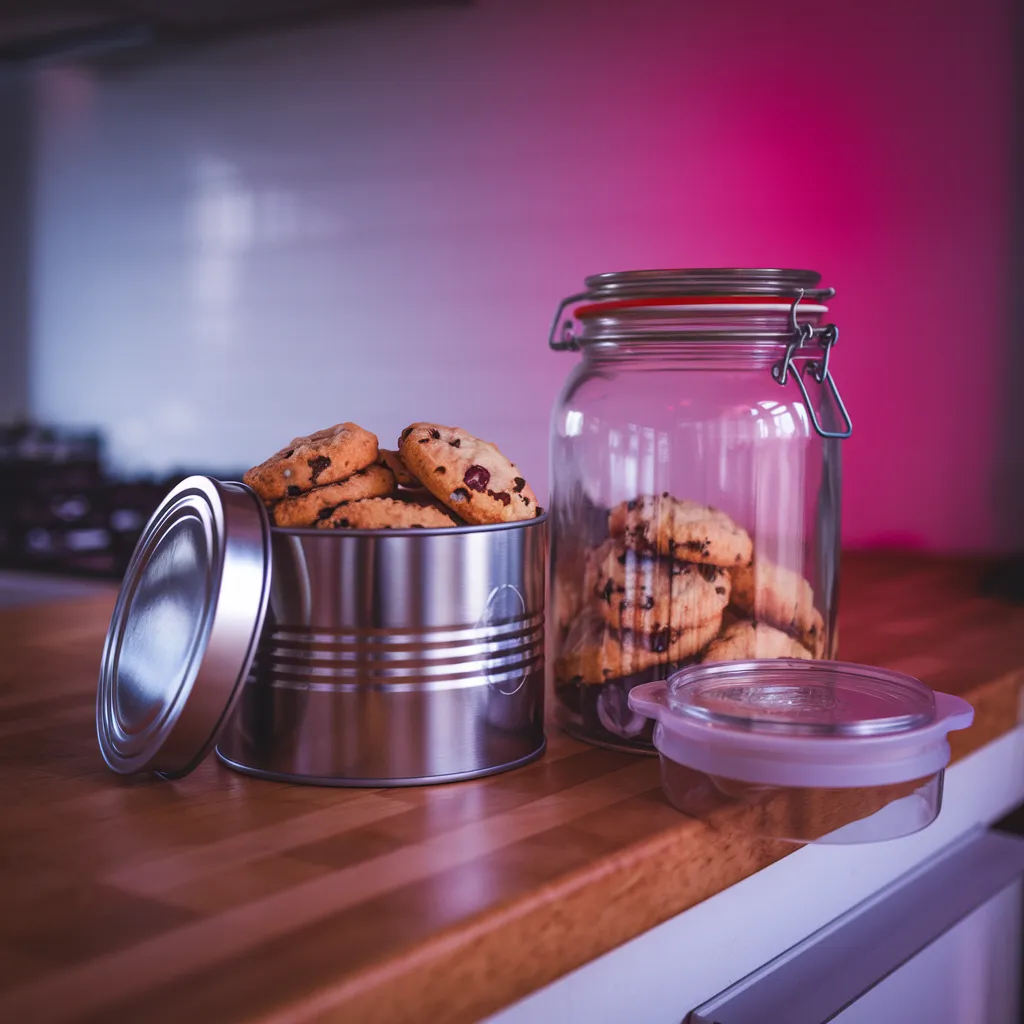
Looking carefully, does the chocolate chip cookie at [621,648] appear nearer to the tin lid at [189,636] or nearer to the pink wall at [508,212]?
the tin lid at [189,636]

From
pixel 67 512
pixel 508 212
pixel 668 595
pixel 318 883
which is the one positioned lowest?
pixel 67 512

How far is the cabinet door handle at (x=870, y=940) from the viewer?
0.69m

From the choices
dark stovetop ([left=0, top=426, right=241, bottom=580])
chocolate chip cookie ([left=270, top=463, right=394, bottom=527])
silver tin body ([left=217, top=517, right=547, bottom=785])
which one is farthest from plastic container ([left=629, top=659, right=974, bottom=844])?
dark stovetop ([left=0, top=426, right=241, bottom=580])

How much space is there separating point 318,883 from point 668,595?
12.5 inches

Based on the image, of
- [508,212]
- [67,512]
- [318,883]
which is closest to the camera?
[318,883]

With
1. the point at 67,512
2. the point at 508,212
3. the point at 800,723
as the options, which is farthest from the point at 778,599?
the point at 67,512

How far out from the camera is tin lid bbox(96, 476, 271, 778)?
0.63m

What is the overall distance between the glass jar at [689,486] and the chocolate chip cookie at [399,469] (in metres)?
0.15

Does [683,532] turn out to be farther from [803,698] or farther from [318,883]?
[318,883]

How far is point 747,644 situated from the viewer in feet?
2.51

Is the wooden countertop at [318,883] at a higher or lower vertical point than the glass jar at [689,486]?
lower

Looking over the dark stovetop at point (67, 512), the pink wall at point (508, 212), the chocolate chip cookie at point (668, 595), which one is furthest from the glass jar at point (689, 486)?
the dark stovetop at point (67, 512)

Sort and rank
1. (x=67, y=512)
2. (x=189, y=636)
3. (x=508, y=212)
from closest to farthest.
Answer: (x=189, y=636), (x=508, y=212), (x=67, y=512)

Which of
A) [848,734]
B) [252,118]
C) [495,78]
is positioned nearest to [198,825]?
[848,734]
